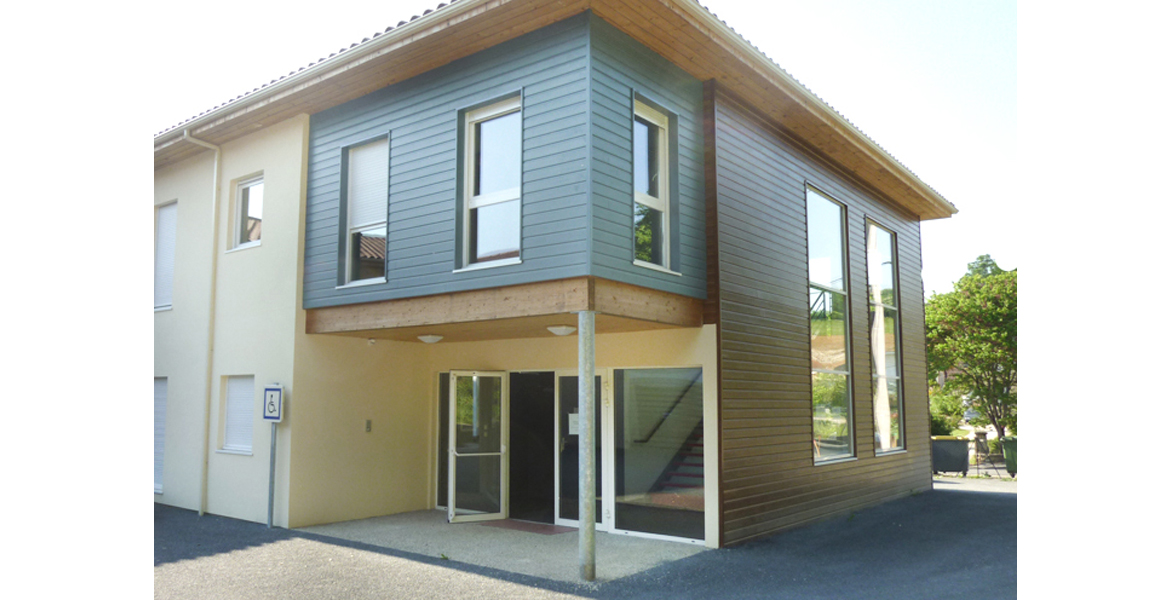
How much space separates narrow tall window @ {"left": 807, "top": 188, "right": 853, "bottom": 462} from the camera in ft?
35.8

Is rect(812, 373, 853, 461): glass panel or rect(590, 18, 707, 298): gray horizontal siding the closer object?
rect(590, 18, 707, 298): gray horizontal siding

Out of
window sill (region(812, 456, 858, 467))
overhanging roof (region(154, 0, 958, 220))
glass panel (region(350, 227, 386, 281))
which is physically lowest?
window sill (region(812, 456, 858, 467))

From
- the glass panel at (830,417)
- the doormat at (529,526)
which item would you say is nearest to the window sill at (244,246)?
the doormat at (529,526)

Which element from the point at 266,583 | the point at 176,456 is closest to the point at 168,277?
the point at 176,456

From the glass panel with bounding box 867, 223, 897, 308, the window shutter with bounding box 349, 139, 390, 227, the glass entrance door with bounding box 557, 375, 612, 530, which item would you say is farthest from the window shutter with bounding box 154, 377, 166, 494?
the glass panel with bounding box 867, 223, 897, 308

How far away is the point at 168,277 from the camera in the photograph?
1221 centimetres

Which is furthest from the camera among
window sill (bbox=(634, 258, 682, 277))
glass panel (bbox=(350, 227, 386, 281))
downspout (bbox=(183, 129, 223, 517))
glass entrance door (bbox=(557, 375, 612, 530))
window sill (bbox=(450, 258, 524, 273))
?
downspout (bbox=(183, 129, 223, 517))

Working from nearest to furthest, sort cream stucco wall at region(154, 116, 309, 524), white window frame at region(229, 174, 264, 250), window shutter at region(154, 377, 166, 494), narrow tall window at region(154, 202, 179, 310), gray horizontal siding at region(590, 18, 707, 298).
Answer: gray horizontal siding at region(590, 18, 707, 298)
cream stucco wall at region(154, 116, 309, 524)
white window frame at region(229, 174, 264, 250)
window shutter at region(154, 377, 166, 494)
narrow tall window at region(154, 202, 179, 310)

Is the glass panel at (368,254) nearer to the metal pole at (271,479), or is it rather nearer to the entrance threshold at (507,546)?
the metal pole at (271,479)

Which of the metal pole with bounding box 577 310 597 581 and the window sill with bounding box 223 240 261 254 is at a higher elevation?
the window sill with bounding box 223 240 261 254

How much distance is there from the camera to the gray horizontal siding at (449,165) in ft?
24.7

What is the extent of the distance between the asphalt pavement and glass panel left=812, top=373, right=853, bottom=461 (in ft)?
3.67

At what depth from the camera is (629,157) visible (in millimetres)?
8000

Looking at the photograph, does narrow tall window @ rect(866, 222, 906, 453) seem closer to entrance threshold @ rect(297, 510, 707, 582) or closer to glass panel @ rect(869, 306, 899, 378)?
glass panel @ rect(869, 306, 899, 378)
